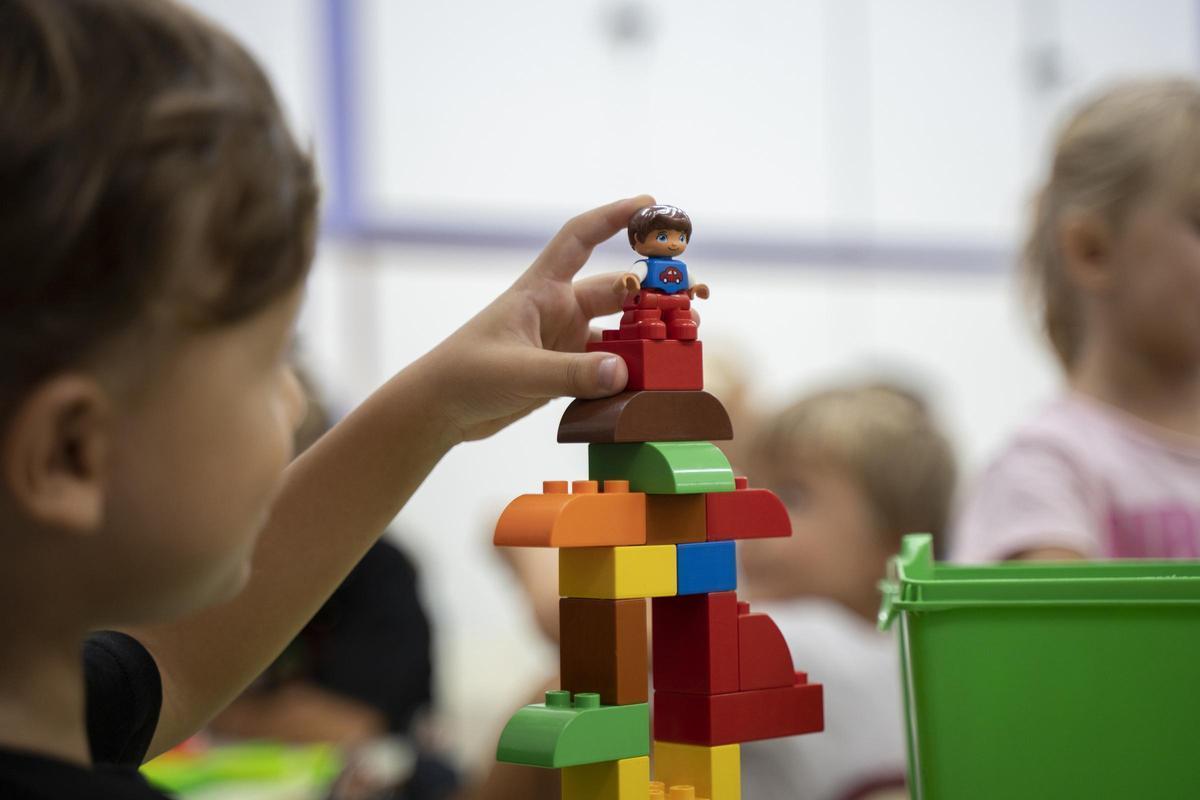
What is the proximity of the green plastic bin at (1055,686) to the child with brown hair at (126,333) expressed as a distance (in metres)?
0.33

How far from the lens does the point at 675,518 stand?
2.01 feet

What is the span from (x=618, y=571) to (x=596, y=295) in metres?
0.19

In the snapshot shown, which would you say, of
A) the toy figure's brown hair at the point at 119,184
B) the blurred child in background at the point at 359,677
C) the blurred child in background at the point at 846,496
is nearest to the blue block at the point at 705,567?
the toy figure's brown hair at the point at 119,184

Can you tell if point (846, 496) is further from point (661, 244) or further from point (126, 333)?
point (126, 333)

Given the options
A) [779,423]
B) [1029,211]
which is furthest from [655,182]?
[1029,211]

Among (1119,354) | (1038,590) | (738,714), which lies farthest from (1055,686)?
(1119,354)

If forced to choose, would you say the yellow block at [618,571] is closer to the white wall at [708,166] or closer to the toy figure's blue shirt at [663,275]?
the toy figure's blue shirt at [663,275]

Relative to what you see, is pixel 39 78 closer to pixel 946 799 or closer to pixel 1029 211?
pixel 946 799

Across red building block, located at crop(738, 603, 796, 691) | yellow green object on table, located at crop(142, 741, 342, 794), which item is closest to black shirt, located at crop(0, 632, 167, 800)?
red building block, located at crop(738, 603, 796, 691)

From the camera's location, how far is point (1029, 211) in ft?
4.10

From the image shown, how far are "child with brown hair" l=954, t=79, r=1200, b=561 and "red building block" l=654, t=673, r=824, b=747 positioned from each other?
1.31ft

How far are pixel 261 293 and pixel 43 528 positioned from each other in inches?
4.2

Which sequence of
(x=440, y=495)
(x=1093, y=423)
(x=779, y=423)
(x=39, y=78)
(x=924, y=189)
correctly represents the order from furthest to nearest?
(x=924, y=189) < (x=440, y=495) < (x=779, y=423) < (x=1093, y=423) < (x=39, y=78)

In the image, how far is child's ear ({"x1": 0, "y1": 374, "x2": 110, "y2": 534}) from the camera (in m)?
0.42
